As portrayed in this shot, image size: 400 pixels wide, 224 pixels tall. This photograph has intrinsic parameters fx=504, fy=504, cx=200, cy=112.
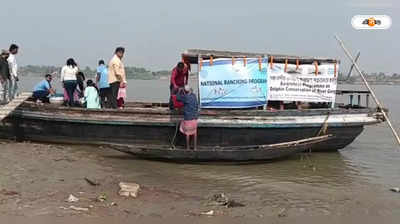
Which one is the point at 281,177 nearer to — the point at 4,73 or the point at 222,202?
the point at 222,202

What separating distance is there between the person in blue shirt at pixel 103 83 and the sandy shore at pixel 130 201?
280 centimetres

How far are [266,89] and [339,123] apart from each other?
6.06 ft

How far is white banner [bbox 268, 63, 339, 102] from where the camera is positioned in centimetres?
1120

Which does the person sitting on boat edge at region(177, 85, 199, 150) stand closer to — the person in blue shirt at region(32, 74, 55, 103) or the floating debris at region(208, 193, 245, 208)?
the floating debris at region(208, 193, 245, 208)

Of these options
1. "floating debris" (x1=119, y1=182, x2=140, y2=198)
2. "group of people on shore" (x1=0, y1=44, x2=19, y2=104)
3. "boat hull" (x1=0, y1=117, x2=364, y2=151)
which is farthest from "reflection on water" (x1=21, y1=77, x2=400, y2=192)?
"group of people on shore" (x1=0, y1=44, x2=19, y2=104)

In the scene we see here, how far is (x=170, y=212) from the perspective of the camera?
6523 millimetres

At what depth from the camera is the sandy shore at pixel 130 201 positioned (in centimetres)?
630

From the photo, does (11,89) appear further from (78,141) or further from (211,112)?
(211,112)

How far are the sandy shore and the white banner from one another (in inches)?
112

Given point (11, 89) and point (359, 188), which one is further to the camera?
point (11, 89)

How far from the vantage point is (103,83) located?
12.1 metres

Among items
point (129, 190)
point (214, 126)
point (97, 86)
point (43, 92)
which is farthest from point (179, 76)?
point (129, 190)

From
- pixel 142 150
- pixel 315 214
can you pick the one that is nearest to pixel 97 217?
pixel 315 214

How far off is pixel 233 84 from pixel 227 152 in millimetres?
1693
